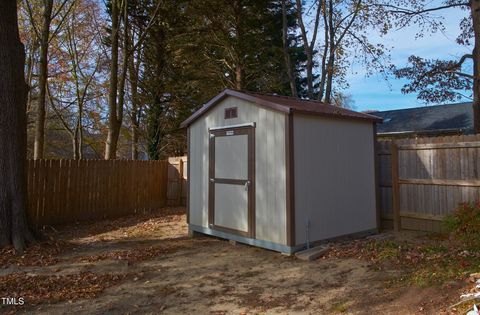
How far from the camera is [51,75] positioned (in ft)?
62.4

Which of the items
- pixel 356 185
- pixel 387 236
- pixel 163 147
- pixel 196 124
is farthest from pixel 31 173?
pixel 163 147

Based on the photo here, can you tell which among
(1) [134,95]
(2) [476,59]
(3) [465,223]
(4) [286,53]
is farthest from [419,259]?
(1) [134,95]

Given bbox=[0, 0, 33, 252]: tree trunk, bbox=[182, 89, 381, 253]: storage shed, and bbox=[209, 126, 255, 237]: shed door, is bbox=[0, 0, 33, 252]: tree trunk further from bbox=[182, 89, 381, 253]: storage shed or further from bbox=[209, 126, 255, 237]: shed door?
bbox=[209, 126, 255, 237]: shed door

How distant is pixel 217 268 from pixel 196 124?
3465 mm

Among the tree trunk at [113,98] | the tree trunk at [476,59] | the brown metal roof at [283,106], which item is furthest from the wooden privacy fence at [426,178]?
the tree trunk at [113,98]

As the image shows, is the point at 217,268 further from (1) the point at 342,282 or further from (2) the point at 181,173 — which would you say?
(2) the point at 181,173

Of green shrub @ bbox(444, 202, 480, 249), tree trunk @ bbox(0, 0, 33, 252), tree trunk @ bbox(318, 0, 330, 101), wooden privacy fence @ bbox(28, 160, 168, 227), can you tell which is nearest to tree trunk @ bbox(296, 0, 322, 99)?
tree trunk @ bbox(318, 0, 330, 101)

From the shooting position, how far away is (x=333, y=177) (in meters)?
6.87

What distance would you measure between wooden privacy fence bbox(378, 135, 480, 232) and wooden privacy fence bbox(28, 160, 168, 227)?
22.6 ft

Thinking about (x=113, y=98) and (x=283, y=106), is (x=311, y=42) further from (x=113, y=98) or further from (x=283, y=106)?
(x=283, y=106)

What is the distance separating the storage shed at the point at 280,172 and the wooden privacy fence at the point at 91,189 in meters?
3.44

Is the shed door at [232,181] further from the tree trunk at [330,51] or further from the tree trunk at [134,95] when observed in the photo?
the tree trunk at [134,95]

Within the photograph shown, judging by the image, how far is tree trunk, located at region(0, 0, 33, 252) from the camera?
20.7 feet

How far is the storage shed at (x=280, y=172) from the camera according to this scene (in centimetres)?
623
